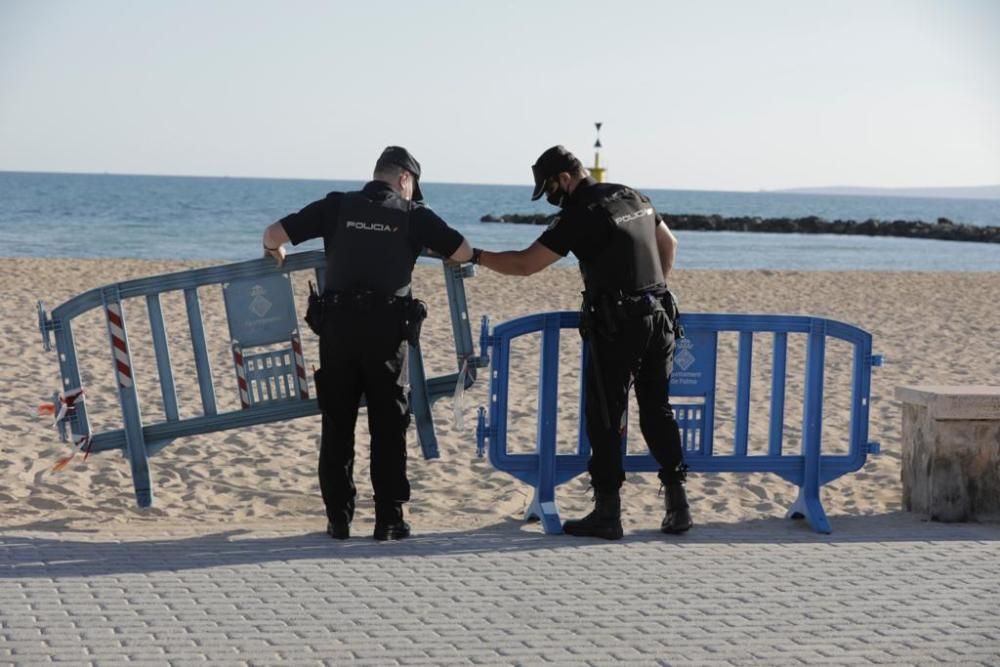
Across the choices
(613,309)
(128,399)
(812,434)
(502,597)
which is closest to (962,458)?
(812,434)

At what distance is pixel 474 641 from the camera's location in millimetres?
4668

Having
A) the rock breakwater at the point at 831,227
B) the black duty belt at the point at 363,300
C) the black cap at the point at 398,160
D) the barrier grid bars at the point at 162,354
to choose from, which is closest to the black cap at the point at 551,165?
the black cap at the point at 398,160

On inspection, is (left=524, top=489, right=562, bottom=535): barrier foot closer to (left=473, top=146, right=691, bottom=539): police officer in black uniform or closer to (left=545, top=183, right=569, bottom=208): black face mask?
(left=473, top=146, right=691, bottom=539): police officer in black uniform

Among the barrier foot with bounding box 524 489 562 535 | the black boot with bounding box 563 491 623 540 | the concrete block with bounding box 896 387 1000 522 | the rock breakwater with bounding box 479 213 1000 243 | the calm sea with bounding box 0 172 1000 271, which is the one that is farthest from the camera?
the rock breakwater with bounding box 479 213 1000 243

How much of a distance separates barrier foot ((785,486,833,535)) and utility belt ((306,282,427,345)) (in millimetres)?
2239

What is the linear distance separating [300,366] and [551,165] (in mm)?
1747

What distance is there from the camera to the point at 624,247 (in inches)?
240

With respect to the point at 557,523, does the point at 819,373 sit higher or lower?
higher

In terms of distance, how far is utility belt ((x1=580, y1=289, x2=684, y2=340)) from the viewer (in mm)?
6117

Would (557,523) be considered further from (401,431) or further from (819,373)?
(819,373)

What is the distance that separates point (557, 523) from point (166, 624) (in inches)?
89.9

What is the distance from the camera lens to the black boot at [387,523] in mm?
6195

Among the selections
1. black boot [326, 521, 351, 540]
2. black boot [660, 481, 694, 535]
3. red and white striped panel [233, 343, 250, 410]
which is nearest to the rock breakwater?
black boot [660, 481, 694, 535]

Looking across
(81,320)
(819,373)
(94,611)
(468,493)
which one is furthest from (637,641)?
(81,320)
